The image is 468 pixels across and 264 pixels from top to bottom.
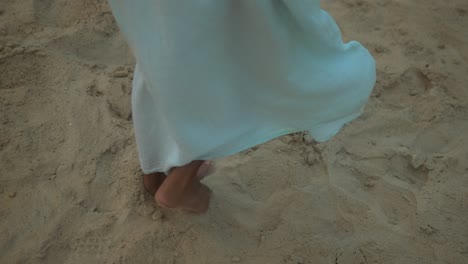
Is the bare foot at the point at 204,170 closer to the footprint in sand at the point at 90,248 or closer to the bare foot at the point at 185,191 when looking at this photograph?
the bare foot at the point at 185,191

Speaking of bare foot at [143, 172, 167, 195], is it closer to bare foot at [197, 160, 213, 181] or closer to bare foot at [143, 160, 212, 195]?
bare foot at [143, 160, 212, 195]

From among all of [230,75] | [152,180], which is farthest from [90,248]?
[230,75]

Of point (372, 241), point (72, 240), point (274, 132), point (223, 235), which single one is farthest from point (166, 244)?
point (372, 241)

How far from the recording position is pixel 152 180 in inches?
61.4

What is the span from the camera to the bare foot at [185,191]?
1.37 meters

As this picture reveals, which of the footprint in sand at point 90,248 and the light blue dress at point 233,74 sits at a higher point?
the light blue dress at point 233,74

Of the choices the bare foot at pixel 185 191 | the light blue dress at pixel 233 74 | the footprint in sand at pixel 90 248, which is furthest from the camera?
the footprint in sand at pixel 90 248

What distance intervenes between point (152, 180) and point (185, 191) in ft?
0.44

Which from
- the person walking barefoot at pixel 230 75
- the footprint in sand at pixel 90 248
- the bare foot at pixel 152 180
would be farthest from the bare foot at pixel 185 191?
the footprint in sand at pixel 90 248

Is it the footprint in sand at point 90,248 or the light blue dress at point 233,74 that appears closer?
the light blue dress at point 233,74

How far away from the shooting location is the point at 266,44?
1.08m

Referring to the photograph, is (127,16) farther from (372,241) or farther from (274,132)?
(372,241)

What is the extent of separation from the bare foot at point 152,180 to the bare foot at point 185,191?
0.11 metres

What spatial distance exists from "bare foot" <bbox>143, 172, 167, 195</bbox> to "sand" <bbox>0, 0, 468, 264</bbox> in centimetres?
4
